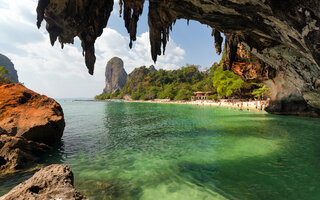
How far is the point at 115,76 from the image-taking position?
189 m

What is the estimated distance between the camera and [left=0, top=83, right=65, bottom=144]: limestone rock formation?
7691 millimetres

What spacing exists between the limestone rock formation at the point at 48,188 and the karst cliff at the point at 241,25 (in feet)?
19.8

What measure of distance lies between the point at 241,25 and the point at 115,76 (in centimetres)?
19375

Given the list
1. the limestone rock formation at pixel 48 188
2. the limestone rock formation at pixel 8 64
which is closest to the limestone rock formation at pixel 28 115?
the limestone rock formation at pixel 48 188

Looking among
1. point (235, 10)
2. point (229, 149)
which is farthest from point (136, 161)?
point (235, 10)

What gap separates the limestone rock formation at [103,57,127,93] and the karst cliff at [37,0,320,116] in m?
173

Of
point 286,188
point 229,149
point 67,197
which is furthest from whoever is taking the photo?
point 229,149

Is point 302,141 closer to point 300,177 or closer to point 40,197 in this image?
point 300,177

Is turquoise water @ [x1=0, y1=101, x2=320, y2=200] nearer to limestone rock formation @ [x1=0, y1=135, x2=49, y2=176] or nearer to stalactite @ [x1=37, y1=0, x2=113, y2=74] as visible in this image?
limestone rock formation @ [x1=0, y1=135, x2=49, y2=176]

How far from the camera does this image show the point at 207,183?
16.0 feet

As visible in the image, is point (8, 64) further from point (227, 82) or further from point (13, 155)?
point (13, 155)

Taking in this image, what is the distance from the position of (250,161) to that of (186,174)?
3061 mm

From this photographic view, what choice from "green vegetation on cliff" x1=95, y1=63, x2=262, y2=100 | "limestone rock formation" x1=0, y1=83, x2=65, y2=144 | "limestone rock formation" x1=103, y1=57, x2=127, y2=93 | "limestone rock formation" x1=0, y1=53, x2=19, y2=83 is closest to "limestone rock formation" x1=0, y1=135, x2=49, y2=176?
"limestone rock formation" x1=0, y1=83, x2=65, y2=144

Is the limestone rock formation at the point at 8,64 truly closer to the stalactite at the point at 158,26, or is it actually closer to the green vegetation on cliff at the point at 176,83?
the green vegetation on cliff at the point at 176,83
